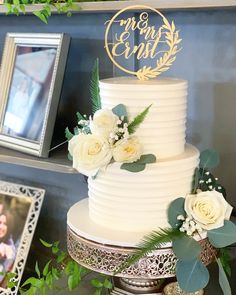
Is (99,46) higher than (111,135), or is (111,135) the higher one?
(99,46)

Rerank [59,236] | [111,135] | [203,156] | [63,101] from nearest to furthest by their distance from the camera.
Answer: [111,135] → [203,156] → [63,101] → [59,236]

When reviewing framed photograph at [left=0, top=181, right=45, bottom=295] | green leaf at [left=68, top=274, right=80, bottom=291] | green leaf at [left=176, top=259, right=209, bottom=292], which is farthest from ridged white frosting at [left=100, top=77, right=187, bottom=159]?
framed photograph at [left=0, top=181, right=45, bottom=295]

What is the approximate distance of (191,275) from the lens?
2.98ft

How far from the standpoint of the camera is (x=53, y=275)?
3.82 ft

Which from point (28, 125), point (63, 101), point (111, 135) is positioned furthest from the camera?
point (63, 101)

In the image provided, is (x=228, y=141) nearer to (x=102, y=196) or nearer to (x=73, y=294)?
(x=102, y=196)

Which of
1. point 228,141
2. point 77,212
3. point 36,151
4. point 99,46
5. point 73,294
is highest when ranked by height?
point 99,46

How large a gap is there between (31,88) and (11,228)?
1.65 ft

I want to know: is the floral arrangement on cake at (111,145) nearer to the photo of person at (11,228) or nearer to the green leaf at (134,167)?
the green leaf at (134,167)

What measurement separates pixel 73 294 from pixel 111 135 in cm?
54

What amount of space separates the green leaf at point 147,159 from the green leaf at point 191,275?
204mm

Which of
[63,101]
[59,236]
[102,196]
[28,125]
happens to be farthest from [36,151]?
[59,236]

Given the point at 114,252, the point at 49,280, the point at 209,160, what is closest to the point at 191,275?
the point at 114,252

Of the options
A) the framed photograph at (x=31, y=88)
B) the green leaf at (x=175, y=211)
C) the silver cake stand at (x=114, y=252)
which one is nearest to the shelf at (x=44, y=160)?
the framed photograph at (x=31, y=88)
